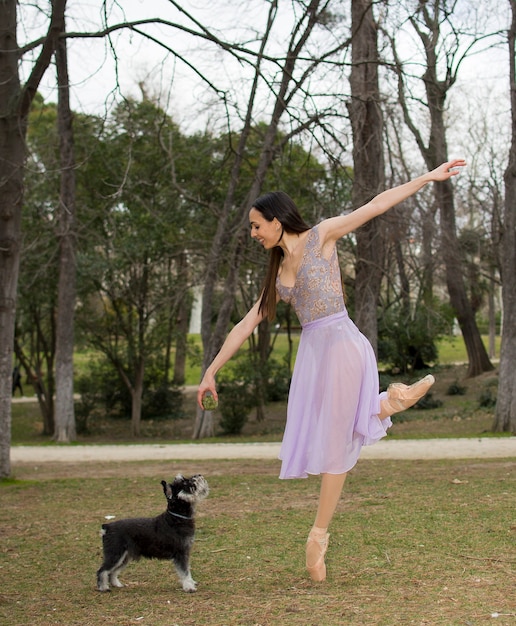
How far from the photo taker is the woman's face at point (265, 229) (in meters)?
4.82

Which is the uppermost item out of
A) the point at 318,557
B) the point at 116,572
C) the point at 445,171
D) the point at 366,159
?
the point at 366,159

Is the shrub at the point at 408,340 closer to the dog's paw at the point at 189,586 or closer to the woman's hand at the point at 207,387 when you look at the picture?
the woman's hand at the point at 207,387

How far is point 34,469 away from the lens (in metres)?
12.3

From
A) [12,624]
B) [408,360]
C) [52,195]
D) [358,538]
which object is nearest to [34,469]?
[358,538]

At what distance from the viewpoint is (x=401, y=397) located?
15.4 feet

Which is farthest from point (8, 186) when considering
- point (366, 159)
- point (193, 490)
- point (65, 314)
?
point (65, 314)

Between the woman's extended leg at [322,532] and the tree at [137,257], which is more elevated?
the tree at [137,257]

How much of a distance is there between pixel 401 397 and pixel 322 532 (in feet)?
2.78

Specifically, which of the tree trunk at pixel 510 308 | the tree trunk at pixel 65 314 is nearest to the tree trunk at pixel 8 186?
the tree trunk at pixel 510 308

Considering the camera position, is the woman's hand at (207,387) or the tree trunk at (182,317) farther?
the tree trunk at (182,317)

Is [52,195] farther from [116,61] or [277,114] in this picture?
[116,61]

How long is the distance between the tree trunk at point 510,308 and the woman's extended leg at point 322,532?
37.4 feet

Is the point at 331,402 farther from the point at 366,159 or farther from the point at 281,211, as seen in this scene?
the point at 366,159

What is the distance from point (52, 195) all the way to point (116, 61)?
558 inches
